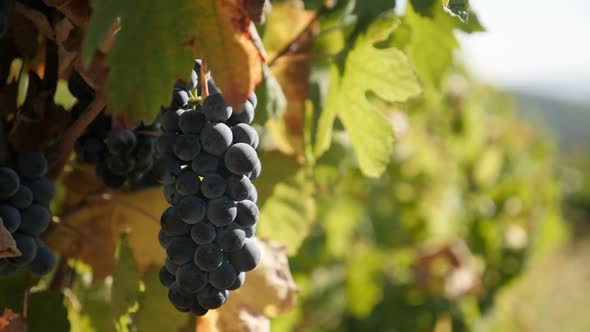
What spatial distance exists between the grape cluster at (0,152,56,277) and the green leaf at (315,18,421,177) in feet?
1.67

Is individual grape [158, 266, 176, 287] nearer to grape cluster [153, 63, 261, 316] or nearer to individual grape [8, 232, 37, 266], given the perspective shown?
grape cluster [153, 63, 261, 316]

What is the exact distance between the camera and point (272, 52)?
159cm

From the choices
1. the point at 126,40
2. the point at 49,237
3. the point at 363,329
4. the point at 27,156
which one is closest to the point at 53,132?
the point at 27,156

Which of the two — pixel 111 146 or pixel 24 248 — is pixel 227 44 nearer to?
pixel 111 146

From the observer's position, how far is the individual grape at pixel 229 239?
0.78m

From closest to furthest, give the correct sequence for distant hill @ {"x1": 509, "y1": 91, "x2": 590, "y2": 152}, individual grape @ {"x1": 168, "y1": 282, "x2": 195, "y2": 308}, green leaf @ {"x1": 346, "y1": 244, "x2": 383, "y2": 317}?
individual grape @ {"x1": 168, "y1": 282, "x2": 195, "y2": 308} < green leaf @ {"x1": 346, "y1": 244, "x2": 383, "y2": 317} < distant hill @ {"x1": 509, "y1": 91, "x2": 590, "y2": 152}

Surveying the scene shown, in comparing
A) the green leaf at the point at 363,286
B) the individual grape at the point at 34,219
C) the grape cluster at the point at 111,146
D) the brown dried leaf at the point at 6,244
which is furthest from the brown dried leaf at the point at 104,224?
the green leaf at the point at 363,286

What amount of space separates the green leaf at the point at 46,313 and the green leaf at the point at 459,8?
2.43ft

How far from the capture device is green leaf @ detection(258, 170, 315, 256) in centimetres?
138

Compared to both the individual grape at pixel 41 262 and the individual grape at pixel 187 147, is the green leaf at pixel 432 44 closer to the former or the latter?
the individual grape at pixel 187 147

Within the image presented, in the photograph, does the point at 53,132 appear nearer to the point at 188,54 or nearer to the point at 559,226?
the point at 188,54

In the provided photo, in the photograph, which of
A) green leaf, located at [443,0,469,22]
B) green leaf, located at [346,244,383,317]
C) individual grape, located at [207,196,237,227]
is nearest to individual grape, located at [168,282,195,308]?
individual grape, located at [207,196,237,227]

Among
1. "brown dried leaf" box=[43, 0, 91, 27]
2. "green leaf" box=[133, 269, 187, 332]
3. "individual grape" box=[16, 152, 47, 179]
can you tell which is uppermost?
"brown dried leaf" box=[43, 0, 91, 27]

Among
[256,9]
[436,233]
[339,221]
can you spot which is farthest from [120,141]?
[436,233]
